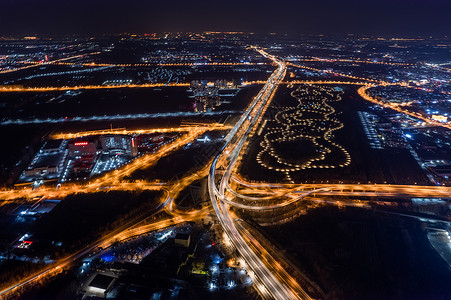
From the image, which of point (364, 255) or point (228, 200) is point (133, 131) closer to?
point (228, 200)

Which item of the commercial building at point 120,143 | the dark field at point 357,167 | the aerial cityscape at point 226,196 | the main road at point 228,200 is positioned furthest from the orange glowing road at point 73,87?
the dark field at point 357,167

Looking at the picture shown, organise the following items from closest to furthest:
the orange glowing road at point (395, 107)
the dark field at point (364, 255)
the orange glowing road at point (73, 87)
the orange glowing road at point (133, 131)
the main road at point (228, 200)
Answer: the main road at point (228, 200) → the dark field at point (364, 255) → the orange glowing road at point (133, 131) → the orange glowing road at point (395, 107) → the orange glowing road at point (73, 87)

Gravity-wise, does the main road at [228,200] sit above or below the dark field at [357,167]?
above

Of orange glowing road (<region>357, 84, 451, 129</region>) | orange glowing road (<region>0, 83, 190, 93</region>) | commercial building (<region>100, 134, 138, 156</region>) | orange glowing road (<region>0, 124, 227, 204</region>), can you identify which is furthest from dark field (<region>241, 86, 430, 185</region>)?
orange glowing road (<region>0, 83, 190, 93</region>)

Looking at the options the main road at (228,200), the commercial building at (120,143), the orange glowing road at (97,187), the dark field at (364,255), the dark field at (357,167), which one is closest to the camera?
the main road at (228,200)

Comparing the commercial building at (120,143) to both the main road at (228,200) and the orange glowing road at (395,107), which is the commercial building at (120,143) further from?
the orange glowing road at (395,107)

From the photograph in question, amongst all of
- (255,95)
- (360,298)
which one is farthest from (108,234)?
(255,95)

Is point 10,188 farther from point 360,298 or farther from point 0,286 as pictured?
point 360,298

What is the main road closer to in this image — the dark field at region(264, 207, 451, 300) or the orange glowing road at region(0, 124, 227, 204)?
the dark field at region(264, 207, 451, 300)
